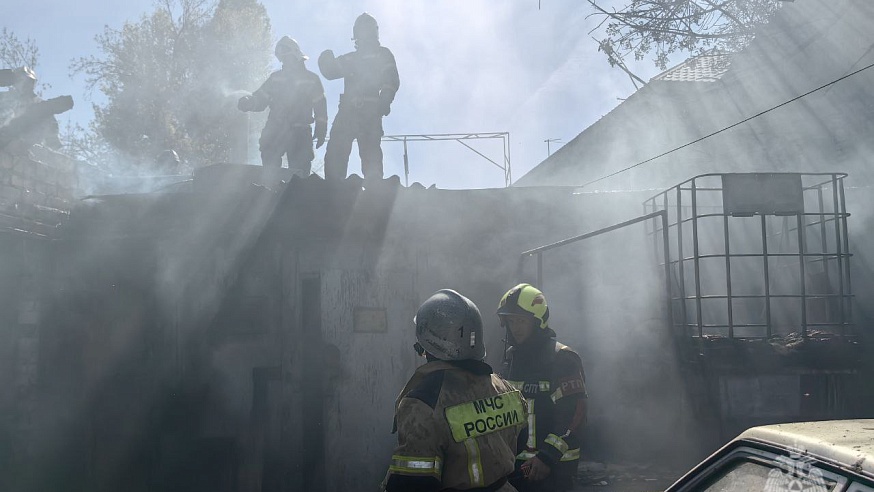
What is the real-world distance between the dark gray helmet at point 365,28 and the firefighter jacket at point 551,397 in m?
5.56

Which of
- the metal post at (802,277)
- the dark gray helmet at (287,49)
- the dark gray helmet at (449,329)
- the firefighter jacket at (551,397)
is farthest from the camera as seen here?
the dark gray helmet at (287,49)

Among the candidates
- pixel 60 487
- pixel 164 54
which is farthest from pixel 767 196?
pixel 164 54

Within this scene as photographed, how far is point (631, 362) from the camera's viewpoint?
691 cm

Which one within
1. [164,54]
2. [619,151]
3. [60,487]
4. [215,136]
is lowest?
[60,487]

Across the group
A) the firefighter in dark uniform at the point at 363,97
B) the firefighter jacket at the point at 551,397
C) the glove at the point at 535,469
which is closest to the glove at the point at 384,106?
the firefighter in dark uniform at the point at 363,97

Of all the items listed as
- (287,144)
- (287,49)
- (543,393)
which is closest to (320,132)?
(287,144)

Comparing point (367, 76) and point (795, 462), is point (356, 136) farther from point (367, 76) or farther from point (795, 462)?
point (795, 462)

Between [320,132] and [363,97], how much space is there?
1.48 meters

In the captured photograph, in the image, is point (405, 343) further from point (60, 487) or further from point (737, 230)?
point (737, 230)

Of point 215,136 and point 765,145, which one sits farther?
point 215,136

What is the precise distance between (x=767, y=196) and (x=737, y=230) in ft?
6.89

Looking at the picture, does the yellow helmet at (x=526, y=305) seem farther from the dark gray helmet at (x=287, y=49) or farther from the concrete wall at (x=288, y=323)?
the dark gray helmet at (x=287, y=49)

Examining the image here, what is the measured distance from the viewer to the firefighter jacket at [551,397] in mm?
4113

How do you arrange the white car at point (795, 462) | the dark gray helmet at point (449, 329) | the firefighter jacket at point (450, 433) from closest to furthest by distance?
1. the white car at point (795, 462)
2. the firefighter jacket at point (450, 433)
3. the dark gray helmet at point (449, 329)
